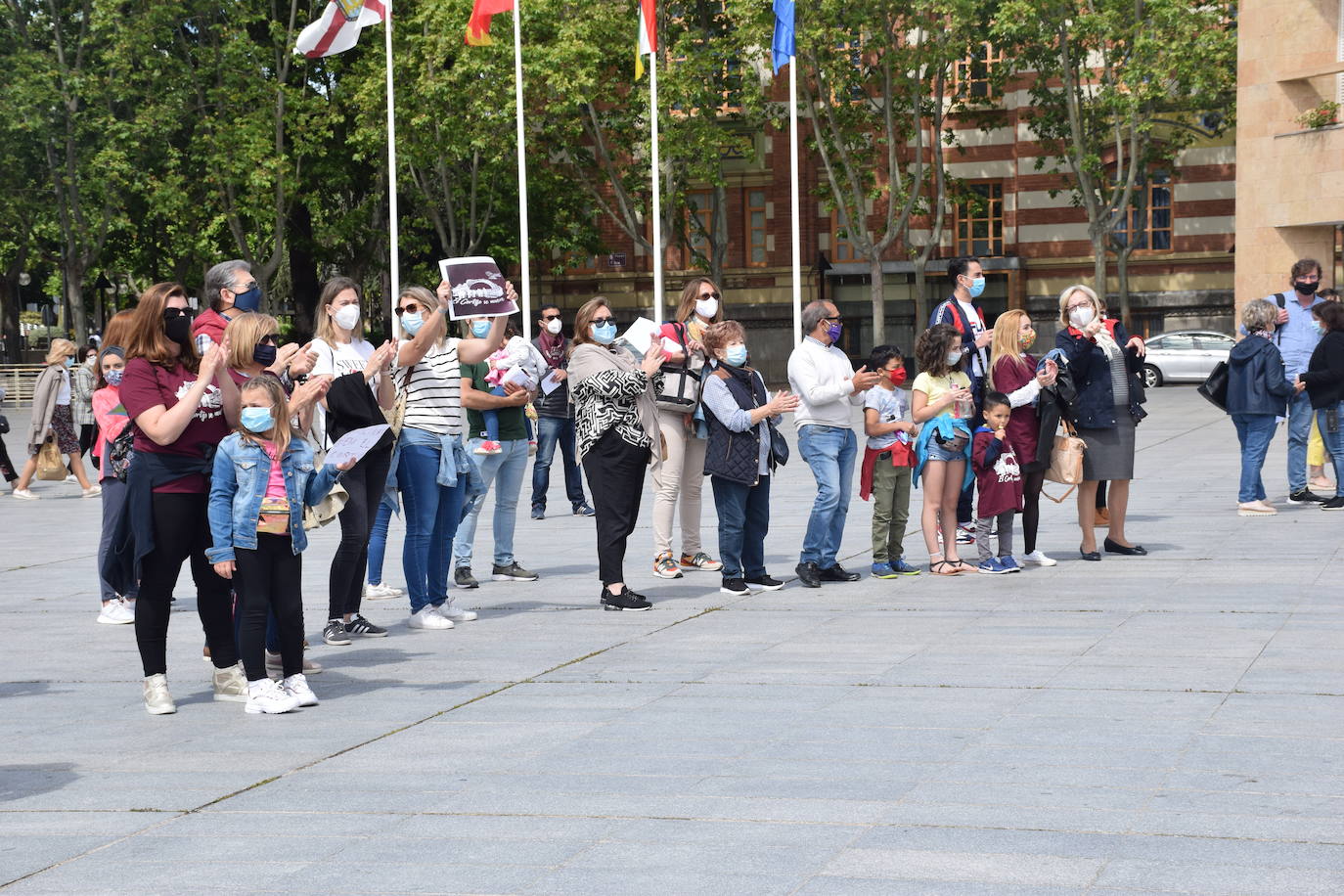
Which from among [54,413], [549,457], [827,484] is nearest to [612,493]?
[827,484]

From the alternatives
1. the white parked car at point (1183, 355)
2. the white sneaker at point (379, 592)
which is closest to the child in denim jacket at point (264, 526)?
the white sneaker at point (379, 592)

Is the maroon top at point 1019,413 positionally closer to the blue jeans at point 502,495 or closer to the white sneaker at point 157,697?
the blue jeans at point 502,495

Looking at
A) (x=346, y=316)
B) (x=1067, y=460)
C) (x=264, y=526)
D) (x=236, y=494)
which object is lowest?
(x=1067, y=460)

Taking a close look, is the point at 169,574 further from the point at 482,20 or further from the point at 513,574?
the point at 482,20

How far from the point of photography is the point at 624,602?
9836 mm

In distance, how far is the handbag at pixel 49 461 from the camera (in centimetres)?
1872

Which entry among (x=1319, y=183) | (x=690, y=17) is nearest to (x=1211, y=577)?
(x=1319, y=183)

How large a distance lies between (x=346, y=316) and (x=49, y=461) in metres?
11.2

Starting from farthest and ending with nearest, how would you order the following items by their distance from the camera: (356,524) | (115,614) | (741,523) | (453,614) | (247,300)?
(741,523) < (115,614) < (453,614) < (356,524) < (247,300)

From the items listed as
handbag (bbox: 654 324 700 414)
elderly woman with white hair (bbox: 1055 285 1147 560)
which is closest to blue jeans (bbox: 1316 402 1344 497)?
elderly woman with white hair (bbox: 1055 285 1147 560)

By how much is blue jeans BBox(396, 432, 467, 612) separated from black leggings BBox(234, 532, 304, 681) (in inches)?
75.3

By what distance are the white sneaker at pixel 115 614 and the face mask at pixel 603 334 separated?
3.28 meters

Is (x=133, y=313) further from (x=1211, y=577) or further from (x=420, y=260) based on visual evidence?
(x=420, y=260)

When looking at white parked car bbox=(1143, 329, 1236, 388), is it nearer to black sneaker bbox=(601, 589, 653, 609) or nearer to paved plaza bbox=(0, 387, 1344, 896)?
paved plaza bbox=(0, 387, 1344, 896)
